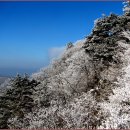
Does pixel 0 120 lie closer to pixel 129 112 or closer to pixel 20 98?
pixel 20 98

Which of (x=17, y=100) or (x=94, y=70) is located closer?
(x=17, y=100)

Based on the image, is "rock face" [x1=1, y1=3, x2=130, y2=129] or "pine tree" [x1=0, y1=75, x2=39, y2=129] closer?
"rock face" [x1=1, y1=3, x2=130, y2=129]

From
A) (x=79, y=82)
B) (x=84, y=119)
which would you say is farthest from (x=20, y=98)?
(x=84, y=119)

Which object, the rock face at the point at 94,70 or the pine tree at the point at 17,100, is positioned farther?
the pine tree at the point at 17,100

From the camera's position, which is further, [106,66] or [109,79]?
[106,66]

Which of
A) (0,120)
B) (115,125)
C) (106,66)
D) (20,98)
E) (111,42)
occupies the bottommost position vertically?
(115,125)

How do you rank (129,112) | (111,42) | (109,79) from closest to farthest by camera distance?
(129,112), (109,79), (111,42)

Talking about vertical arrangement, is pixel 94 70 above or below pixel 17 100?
above

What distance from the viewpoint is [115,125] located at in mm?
20500

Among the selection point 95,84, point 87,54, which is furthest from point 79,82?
point 87,54

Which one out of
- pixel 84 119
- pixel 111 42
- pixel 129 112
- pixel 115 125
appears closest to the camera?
pixel 115 125

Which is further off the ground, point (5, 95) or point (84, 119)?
point (5, 95)

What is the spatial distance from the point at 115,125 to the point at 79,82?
29502 millimetres

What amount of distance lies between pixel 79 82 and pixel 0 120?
12.5m
